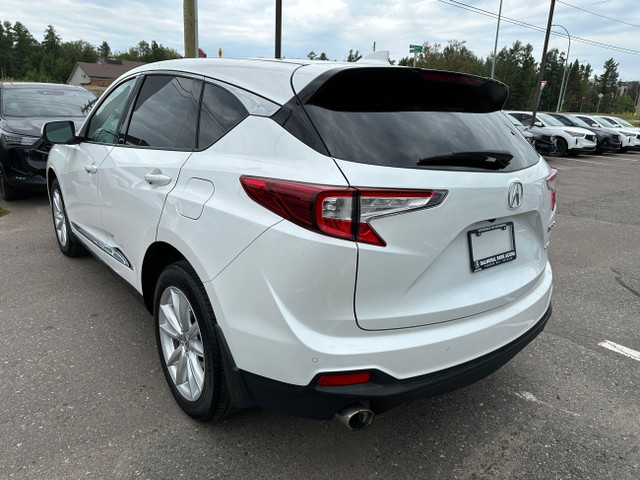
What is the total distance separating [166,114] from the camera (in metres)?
2.63

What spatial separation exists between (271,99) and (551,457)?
2055 millimetres

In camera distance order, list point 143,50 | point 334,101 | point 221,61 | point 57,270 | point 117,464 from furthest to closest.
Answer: point 143,50 → point 57,270 → point 221,61 → point 117,464 → point 334,101

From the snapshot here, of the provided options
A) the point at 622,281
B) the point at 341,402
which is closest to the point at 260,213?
the point at 341,402

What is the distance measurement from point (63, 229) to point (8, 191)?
3318mm

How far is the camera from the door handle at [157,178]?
2322 mm

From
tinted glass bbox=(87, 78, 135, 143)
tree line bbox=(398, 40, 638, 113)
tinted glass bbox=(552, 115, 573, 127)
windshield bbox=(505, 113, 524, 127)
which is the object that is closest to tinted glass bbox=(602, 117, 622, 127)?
tinted glass bbox=(552, 115, 573, 127)

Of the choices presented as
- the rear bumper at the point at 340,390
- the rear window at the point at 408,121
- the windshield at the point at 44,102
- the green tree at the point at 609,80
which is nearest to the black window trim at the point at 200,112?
the rear window at the point at 408,121

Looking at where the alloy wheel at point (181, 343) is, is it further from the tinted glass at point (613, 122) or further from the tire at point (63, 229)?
the tinted glass at point (613, 122)

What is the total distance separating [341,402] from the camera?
1.74 metres

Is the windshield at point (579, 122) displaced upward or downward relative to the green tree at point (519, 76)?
downward

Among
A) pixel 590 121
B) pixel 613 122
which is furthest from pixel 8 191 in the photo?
pixel 613 122

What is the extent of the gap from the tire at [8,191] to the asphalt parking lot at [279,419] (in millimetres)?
3981

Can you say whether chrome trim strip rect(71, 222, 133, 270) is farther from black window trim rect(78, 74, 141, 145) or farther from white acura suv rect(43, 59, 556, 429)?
black window trim rect(78, 74, 141, 145)

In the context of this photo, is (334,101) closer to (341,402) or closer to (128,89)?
(341,402)
